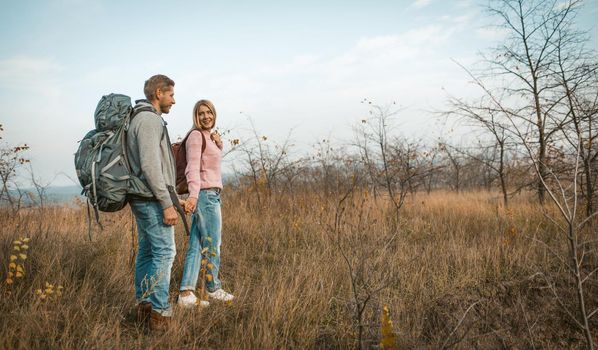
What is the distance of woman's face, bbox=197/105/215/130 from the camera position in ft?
10.0

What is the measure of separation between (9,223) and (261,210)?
12.4 feet

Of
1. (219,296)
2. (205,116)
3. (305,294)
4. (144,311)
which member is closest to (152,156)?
(205,116)

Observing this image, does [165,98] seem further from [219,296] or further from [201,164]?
[219,296]

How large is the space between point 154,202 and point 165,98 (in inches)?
31.6

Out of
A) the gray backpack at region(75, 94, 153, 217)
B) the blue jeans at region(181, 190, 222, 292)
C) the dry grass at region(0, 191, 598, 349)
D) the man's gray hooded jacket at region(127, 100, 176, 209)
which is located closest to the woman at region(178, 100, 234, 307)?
the blue jeans at region(181, 190, 222, 292)

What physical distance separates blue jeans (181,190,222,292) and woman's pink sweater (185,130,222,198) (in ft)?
0.38

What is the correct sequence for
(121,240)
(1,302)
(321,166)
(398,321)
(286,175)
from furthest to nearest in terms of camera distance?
(321,166), (286,175), (121,240), (398,321), (1,302)

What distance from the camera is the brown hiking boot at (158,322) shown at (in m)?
2.42

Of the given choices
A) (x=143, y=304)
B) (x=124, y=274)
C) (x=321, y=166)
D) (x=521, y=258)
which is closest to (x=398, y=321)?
(x=143, y=304)

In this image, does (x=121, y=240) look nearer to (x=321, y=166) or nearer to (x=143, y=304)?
(x=143, y=304)

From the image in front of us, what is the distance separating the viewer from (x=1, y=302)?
249cm

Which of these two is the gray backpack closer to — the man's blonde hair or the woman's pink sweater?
the man's blonde hair

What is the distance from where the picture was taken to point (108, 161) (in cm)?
233

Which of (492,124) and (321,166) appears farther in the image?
(321,166)
